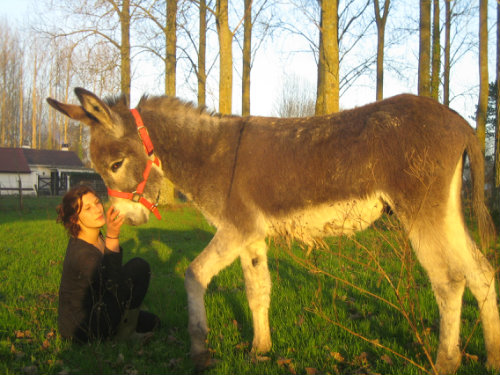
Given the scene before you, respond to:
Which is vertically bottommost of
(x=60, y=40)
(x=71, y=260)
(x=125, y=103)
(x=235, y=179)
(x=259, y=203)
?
(x=71, y=260)

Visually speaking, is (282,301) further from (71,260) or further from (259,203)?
(71,260)

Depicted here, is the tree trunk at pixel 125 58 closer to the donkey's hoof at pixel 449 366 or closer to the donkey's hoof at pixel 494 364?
the donkey's hoof at pixel 449 366

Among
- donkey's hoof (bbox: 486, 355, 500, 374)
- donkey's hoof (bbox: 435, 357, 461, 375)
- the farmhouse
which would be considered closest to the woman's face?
donkey's hoof (bbox: 435, 357, 461, 375)

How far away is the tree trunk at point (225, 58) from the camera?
38.9 feet

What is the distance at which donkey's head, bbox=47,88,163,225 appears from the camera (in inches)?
129

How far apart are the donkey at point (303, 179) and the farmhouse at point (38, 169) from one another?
3229cm

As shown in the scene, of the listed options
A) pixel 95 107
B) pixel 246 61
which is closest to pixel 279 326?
pixel 95 107

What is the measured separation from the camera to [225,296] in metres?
4.63

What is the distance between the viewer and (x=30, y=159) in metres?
39.8

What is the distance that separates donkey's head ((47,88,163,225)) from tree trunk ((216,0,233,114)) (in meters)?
8.74

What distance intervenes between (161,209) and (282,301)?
416 inches

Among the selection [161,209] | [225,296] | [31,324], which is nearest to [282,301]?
[225,296]

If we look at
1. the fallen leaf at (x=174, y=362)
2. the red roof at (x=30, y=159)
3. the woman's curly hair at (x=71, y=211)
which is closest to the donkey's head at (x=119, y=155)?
the woman's curly hair at (x=71, y=211)

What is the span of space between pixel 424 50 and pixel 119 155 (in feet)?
31.0
